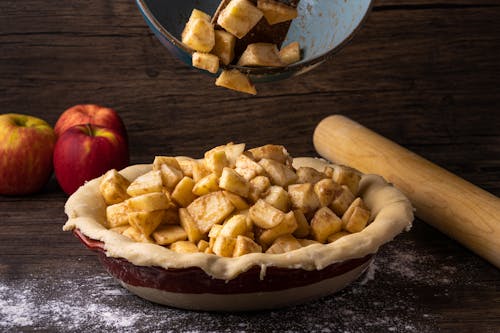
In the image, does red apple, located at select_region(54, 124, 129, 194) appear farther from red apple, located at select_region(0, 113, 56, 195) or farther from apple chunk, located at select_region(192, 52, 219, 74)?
apple chunk, located at select_region(192, 52, 219, 74)

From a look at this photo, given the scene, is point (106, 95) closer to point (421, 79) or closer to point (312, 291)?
point (421, 79)

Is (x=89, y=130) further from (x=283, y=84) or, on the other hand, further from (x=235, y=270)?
(x=235, y=270)

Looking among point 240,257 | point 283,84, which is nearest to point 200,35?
point 240,257

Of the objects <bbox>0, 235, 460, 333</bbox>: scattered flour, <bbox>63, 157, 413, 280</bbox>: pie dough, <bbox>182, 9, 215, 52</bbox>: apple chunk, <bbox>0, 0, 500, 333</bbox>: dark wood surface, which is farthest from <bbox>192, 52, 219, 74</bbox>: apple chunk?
<bbox>0, 0, 500, 333</bbox>: dark wood surface

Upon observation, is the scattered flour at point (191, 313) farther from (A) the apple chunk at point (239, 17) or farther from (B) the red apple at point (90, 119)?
(B) the red apple at point (90, 119)

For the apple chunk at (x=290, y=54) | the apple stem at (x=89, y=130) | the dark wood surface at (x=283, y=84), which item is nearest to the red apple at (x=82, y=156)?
the apple stem at (x=89, y=130)

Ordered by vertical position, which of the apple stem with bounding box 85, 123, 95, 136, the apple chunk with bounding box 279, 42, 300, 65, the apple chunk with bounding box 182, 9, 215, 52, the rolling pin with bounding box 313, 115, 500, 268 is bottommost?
the apple stem with bounding box 85, 123, 95, 136
